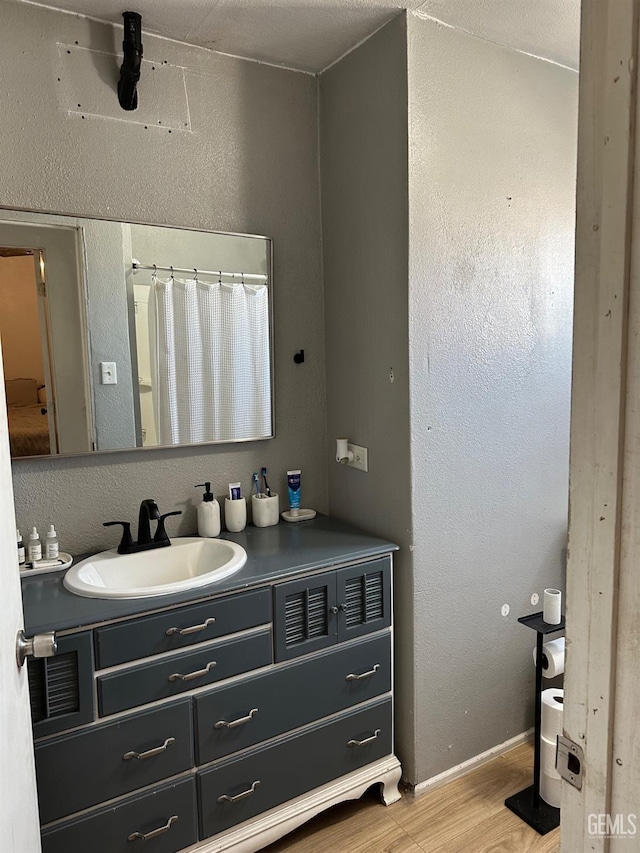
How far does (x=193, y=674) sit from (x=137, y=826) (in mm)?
402

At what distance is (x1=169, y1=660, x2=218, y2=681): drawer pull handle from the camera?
1612mm

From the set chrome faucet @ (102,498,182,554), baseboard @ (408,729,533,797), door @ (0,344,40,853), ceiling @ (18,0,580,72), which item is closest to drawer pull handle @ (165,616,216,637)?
chrome faucet @ (102,498,182,554)

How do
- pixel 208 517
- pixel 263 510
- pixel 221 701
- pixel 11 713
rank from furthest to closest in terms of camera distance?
pixel 263 510, pixel 208 517, pixel 221 701, pixel 11 713

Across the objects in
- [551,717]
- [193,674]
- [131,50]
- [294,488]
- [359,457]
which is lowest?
[551,717]

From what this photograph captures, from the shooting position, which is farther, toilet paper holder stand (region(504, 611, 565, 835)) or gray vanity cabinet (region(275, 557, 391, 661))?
toilet paper holder stand (region(504, 611, 565, 835))

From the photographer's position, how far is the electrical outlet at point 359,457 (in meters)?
2.15

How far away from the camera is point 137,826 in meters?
1.59

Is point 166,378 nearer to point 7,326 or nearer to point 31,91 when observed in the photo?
point 7,326

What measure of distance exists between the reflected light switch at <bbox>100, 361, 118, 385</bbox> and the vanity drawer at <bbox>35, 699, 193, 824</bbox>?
3.21 ft

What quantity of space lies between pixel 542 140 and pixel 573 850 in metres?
2.15

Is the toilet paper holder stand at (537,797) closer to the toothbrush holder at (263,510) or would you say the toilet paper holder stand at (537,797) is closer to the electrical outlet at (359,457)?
the electrical outlet at (359,457)

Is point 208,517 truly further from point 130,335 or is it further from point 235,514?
point 130,335

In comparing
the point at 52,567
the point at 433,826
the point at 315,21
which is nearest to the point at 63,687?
the point at 52,567

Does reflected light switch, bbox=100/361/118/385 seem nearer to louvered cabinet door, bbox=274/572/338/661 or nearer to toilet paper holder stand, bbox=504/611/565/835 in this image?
louvered cabinet door, bbox=274/572/338/661
